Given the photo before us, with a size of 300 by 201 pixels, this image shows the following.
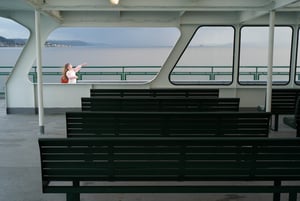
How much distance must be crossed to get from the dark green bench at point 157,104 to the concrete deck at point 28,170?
1.19 meters

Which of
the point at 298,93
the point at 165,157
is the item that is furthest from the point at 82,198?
the point at 298,93

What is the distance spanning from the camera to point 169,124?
11.9ft

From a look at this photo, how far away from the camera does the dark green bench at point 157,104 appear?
15.1 ft

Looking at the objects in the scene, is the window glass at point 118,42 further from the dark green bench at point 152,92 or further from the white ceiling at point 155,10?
the dark green bench at point 152,92

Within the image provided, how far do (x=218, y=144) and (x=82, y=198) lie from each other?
168cm

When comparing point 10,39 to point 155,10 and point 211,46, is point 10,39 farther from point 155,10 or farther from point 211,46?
point 155,10

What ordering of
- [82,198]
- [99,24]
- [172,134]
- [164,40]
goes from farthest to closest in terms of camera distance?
[164,40] < [99,24] < [172,134] < [82,198]

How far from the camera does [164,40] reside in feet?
27.7

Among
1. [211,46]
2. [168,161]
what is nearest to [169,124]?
[168,161]

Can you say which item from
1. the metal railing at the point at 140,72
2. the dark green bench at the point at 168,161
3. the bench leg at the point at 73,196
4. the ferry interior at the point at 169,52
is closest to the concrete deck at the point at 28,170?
the ferry interior at the point at 169,52

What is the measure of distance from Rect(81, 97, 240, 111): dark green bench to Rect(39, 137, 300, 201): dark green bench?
2.17 metres

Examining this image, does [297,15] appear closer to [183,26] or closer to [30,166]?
[183,26]

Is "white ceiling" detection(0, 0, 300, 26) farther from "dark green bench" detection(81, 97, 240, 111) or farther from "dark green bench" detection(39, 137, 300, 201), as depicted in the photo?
"dark green bench" detection(39, 137, 300, 201)

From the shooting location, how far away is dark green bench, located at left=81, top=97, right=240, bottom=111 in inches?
182
